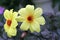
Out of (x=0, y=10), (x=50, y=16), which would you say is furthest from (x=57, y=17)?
(x=0, y=10)

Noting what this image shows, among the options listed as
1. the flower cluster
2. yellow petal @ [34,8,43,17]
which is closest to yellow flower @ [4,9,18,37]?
the flower cluster

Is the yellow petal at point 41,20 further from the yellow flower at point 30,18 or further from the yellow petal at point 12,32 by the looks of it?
the yellow petal at point 12,32

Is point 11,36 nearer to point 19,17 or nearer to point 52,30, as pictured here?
point 19,17

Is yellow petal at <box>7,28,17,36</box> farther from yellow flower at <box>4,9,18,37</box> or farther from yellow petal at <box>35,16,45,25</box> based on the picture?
yellow petal at <box>35,16,45,25</box>

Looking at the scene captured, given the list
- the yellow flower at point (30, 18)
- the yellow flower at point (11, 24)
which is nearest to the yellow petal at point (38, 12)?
the yellow flower at point (30, 18)

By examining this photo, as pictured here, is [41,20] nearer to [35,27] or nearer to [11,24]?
[35,27]

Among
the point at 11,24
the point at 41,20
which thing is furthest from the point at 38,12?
the point at 11,24

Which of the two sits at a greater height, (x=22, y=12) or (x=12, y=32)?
(x=22, y=12)
